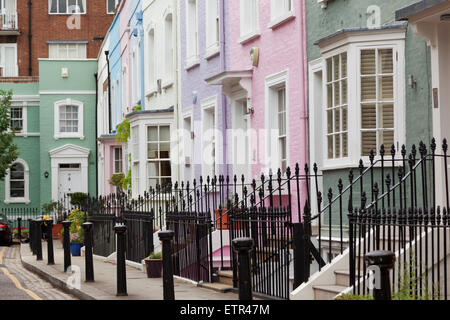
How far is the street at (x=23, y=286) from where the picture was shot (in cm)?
1294

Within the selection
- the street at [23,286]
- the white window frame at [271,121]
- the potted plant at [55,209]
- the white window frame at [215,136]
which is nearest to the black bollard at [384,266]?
the street at [23,286]

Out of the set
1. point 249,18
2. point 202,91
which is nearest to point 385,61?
point 249,18

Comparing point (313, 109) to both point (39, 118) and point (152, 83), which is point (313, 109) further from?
point (39, 118)

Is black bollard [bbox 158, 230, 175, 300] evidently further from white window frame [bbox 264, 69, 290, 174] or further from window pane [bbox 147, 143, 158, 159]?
window pane [bbox 147, 143, 158, 159]

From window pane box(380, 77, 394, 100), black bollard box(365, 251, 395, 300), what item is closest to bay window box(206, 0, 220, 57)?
window pane box(380, 77, 394, 100)

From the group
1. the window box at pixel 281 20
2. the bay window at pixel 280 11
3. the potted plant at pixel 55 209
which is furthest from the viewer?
the potted plant at pixel 55 209

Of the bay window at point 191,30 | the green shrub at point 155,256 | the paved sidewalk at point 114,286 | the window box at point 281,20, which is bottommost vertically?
the paved sidewalk at point 114,286

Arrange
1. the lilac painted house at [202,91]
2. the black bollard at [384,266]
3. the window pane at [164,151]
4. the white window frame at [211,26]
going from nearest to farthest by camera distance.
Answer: the black bollard at [384,266] < the lilac painted house at [202,91] < the white window frame at [211,26] < the window pane at [164,151]

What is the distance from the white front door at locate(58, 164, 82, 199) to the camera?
41.8 meters

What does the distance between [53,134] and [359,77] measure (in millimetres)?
31537

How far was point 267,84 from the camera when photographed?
15.9 metres

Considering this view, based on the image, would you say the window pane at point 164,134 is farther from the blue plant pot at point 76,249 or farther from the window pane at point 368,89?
the window pane at point 368,89

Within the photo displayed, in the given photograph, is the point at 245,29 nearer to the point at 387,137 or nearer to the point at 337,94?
the point at 337,94

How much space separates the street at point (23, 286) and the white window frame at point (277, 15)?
19.7ft
